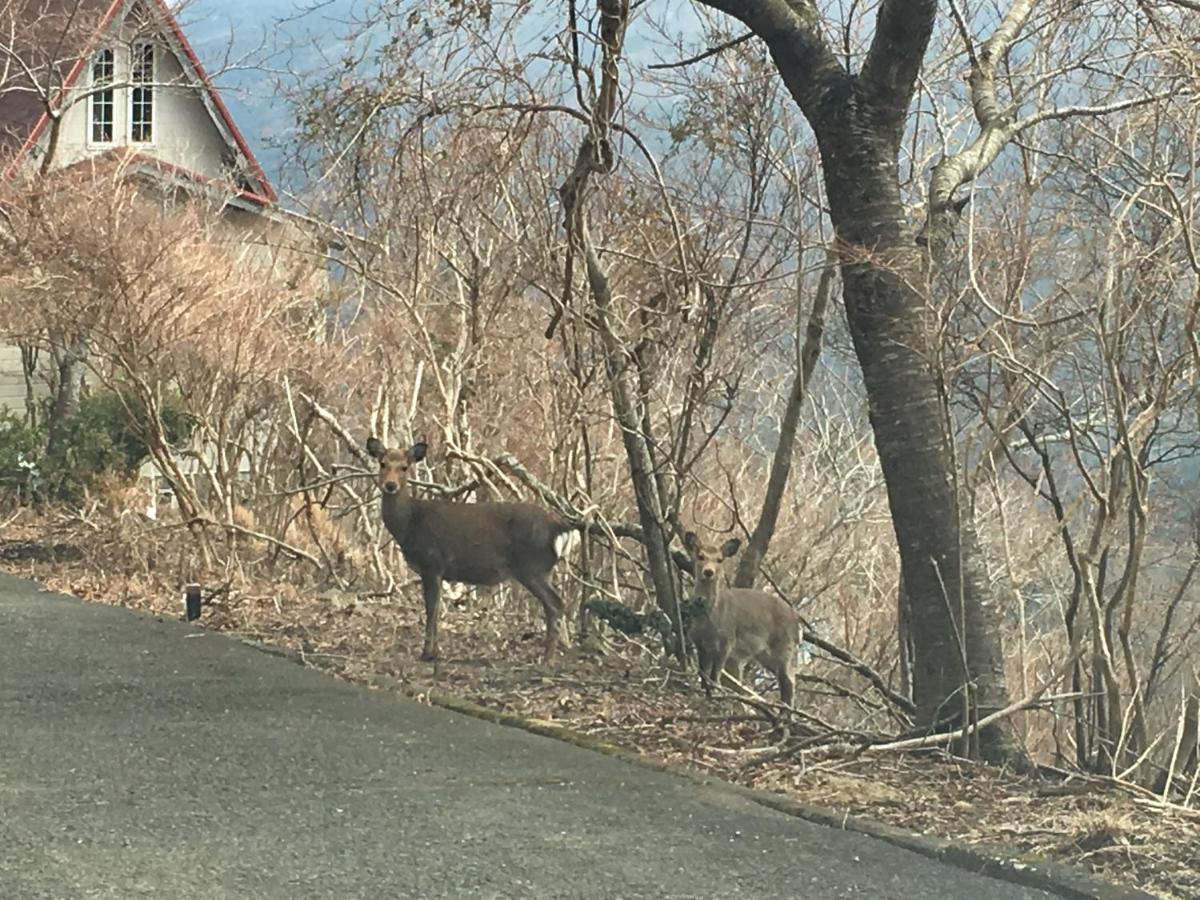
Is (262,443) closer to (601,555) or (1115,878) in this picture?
(601,555)

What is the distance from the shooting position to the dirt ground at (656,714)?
637 cm

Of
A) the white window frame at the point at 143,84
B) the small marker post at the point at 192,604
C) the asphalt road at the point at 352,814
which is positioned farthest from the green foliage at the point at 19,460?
the asphalt road at the point at 352,814

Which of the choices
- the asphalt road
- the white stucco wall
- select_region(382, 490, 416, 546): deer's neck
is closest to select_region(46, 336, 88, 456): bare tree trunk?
the white stucco wall

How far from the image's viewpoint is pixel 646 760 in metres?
7.74

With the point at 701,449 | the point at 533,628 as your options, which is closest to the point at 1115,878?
the point at 701,449

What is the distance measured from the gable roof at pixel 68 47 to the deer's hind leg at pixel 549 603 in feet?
33.4

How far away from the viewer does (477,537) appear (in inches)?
432

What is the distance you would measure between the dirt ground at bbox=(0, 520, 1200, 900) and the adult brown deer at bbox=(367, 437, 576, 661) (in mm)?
580

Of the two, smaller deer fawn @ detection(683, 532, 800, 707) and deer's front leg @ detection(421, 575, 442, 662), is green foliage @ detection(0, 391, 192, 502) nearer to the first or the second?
deer's front leg @ detection(421, 575, 442, 662)

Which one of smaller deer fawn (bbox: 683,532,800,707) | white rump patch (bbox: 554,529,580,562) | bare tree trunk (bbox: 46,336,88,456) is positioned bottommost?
smaller deer fawn (bbox: 683,532,800,707)

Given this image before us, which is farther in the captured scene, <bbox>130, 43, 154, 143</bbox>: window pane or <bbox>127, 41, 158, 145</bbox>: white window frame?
<bbox>130, 43, 154, 143</bbox>: window pane

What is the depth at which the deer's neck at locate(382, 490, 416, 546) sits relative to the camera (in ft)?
36.2

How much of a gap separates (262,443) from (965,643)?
10.2 metres

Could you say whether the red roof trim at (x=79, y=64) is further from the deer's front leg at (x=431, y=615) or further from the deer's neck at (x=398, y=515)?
the deer's front leg at (x=431, y=615)
